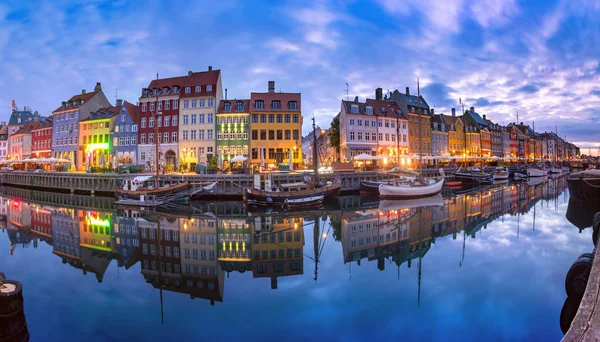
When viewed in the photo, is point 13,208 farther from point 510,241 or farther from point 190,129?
point 510,241

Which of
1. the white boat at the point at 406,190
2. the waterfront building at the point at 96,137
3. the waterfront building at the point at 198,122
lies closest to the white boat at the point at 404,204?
the white boat at the point at 406,190

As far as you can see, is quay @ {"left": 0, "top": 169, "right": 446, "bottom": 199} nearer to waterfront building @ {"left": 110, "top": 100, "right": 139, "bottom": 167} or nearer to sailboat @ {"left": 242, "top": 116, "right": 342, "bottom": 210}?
sailboat @ {"left": 242, "top": 116, "right": 342, "bottom": 210}

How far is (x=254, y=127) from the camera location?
165ft

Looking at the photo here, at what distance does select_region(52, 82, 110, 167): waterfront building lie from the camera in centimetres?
6044

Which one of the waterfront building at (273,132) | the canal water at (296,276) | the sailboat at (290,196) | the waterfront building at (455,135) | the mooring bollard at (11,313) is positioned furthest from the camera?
the waterfront building at (455,135)

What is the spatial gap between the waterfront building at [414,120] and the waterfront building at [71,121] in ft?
184

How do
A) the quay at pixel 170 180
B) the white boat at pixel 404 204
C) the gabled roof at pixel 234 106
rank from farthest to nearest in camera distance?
the gabled roof at pixel 234 106 → the quay at pixel 170 180 → the white boat at pixel 404 204

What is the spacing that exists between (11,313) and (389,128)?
5862 centimetres

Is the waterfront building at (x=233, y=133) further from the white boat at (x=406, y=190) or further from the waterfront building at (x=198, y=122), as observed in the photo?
the white boat at (x=406, y=190)

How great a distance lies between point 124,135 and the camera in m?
54.6

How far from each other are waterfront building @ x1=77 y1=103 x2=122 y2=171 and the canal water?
35.2 metres

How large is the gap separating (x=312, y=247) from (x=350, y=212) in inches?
427

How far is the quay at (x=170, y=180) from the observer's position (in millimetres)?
35722

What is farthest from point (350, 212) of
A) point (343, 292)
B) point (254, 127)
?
point (254, 127)
